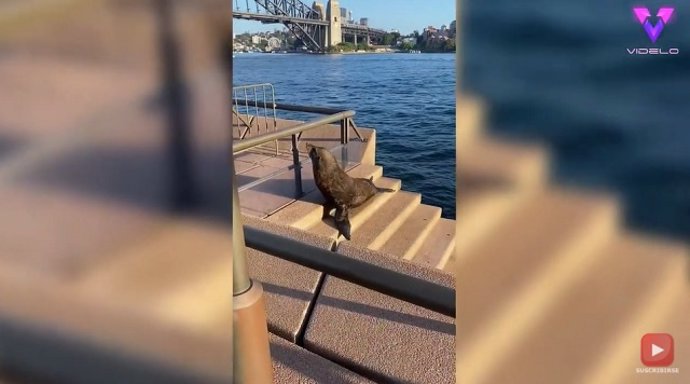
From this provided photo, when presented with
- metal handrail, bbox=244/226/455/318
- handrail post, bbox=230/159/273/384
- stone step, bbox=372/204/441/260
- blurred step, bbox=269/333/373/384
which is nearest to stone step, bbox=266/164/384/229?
stone step, bbox=372/204/441/260

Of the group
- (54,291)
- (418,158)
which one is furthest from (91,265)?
(418,158)

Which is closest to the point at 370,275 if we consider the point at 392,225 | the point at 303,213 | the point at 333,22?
the point at 303,213

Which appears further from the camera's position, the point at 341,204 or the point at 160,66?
the point at 341,204

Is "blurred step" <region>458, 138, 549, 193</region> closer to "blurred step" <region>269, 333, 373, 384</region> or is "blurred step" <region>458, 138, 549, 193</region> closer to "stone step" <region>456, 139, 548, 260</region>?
"stone step" <region>456, 139, 548, 260</region>

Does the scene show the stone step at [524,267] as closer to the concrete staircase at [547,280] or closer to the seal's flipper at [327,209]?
the concrete staircase at [547,280]

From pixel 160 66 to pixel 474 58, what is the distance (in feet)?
1.35

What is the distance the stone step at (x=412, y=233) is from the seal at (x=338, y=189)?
0.42 meters

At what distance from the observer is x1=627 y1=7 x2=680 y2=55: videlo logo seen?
61 centimetres

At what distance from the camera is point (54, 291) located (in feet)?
1.15

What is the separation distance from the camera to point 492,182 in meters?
0.67

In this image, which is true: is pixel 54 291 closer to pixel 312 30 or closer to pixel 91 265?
pixel 91 265

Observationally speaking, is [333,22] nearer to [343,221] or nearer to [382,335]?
[343,221]

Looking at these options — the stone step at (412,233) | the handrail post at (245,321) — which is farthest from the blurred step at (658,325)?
the stone step at (412,233)

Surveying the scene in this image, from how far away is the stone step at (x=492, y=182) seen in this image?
66 cm
